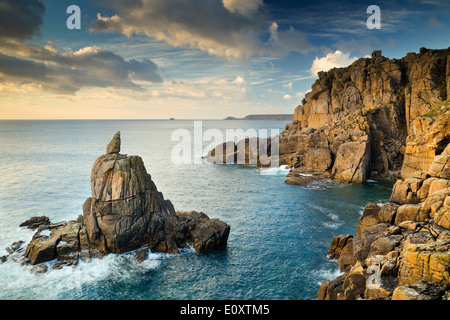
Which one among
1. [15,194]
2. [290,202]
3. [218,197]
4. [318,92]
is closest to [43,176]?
[15,194]

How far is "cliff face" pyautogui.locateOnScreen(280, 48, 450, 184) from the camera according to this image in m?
72.4

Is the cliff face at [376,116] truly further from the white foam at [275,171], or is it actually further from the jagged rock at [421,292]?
the jagged rock at [421,292]

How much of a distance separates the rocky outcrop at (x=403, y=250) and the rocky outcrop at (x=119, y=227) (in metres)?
17.8

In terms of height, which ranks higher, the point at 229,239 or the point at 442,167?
the point at 442,167

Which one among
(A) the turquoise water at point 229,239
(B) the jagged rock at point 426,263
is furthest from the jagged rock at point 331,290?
(B) the jagged rock at point 426,263

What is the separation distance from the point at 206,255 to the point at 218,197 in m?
25.5

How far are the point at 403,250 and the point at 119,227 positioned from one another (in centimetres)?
3251

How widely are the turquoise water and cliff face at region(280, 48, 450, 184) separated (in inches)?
343

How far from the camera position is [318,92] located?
109 metres

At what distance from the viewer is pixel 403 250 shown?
2197 cm

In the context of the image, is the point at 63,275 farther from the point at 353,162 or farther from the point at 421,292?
the point at 353,162

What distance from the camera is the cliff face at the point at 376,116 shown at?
7244 centimetres

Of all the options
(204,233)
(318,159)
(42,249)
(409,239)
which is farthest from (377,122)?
(42,249)
